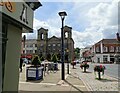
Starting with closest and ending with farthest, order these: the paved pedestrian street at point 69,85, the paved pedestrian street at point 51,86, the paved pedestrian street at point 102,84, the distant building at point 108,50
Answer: the paved pedestrian street at point 51,86 < the paved pedestrian street at point 69,85 < the paved pedestrian street at point 102,84 < the distant building at point 108,50

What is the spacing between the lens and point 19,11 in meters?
8.84

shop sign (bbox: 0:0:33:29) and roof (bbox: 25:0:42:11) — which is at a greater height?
roof (bbox: 25:0:42:11)

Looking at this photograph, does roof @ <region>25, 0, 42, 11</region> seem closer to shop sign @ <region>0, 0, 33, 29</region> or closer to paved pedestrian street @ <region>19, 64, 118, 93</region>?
shop sign @ <region>0, 0, 33, 29</region>

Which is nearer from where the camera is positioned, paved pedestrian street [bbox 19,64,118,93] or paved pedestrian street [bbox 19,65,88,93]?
paved pedestrian street [bbox 19,65,88,93]

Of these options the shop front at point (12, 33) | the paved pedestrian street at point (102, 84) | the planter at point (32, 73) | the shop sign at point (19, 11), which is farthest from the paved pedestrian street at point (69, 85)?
the shop sign at point (19, 11)

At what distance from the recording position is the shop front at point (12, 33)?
8.05 m

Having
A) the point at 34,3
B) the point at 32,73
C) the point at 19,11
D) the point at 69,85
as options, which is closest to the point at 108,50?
the point at 32,73

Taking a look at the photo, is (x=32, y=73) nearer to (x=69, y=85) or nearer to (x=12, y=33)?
(x=69, y=85)

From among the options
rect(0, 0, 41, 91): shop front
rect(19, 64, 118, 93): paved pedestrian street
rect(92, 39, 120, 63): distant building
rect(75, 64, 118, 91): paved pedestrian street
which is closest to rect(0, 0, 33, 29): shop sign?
rect(0, 0, 41, 91): shop front

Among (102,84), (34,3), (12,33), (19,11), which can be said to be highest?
(34,3)

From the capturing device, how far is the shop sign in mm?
7594

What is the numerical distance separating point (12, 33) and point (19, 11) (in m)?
1.00

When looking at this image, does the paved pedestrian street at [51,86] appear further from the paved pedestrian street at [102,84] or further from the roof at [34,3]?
the roof at [34,3]


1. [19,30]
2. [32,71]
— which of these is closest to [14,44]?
[19,30]
